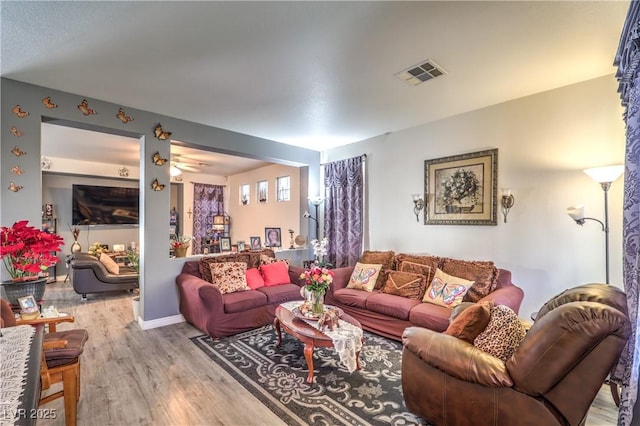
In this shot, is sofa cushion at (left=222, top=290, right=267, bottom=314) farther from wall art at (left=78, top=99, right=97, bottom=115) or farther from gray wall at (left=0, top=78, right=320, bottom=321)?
wall art at (left=78, top=99, right=97, bottom=115)

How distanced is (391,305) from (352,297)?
0.55 metres

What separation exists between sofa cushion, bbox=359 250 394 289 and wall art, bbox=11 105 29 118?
4.17 meters

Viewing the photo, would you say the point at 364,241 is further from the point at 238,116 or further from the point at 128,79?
Result: the point at 128,79

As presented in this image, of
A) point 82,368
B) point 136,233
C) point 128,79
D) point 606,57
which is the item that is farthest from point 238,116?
point 136,233

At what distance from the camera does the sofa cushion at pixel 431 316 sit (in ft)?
9.24

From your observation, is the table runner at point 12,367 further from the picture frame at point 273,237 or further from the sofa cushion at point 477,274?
the picture frame at point 273,237

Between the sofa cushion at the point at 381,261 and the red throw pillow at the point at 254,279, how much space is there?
1.50 m

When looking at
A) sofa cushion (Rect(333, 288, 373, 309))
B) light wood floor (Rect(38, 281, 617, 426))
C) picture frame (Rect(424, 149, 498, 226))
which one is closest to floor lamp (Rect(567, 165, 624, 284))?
picture frame (Rect(424, 149, 498, 226))

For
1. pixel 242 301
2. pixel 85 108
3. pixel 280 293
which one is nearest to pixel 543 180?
pixel 280 293

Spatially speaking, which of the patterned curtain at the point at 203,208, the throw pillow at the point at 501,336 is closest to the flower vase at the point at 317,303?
the throw pillow at the point at 501,336

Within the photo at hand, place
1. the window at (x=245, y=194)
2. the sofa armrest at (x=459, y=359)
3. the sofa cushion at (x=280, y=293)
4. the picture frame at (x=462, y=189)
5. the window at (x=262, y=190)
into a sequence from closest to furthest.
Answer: the sofa armrest at (x=459, y=359) < the picture frame at (x=462, y=189) < the sofa cushion at (x=280, y=293) < the window at (x=262, y=190) < the window at (x=245, y=194)

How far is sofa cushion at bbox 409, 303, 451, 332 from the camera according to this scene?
2.82 metres

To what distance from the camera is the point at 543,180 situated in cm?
316

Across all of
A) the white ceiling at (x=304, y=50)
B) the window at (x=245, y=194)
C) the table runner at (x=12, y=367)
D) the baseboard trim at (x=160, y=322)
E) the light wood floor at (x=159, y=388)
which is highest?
the white ceiling at (x=304, y=50)
